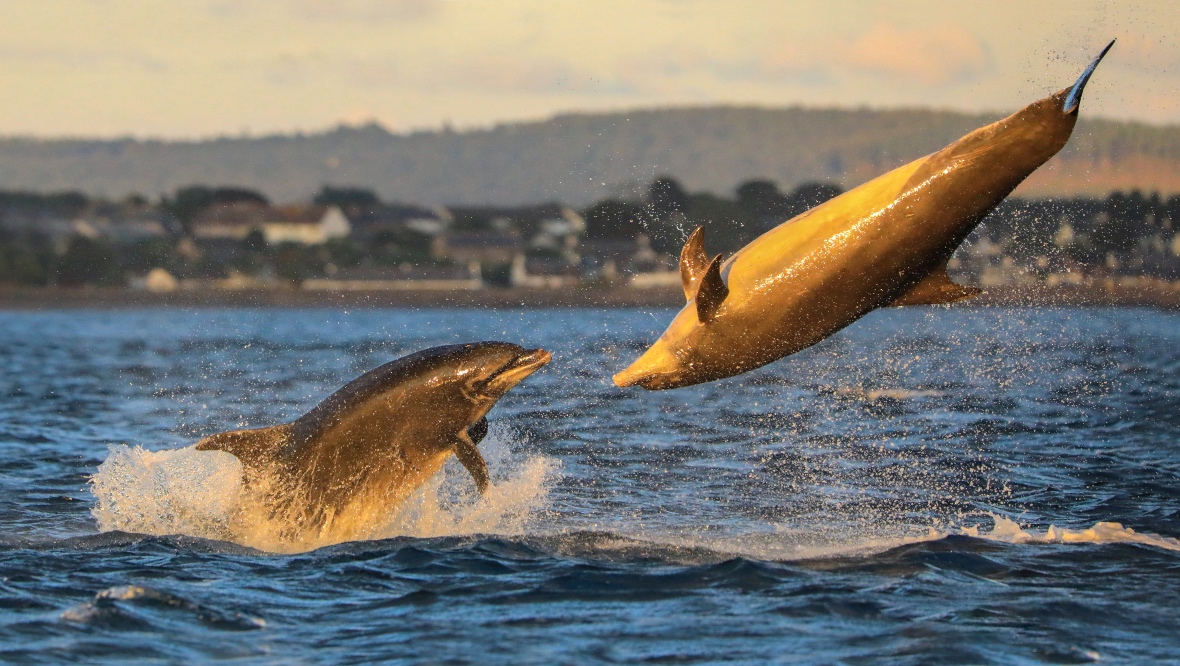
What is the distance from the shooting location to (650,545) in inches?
534

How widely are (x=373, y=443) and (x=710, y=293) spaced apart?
12.8ft

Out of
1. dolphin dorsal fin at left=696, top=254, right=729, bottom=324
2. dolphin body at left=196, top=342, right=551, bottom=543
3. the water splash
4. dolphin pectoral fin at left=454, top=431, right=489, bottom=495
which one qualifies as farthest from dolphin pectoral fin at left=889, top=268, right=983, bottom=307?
the water splash

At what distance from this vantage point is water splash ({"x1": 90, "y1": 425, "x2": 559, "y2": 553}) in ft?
46.4

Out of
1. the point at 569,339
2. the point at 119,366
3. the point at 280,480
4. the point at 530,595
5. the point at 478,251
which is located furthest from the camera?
the point at 478,251

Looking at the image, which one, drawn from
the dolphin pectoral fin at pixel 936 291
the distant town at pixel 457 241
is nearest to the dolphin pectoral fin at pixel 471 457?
the dolphin pectoral fin at pixel 936 291

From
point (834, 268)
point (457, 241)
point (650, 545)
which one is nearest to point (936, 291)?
point (834, 268)

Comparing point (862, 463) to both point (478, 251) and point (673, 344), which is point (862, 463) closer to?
point (673, 344)

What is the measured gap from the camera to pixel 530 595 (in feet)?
39.1

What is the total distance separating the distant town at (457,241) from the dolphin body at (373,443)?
3515 inches

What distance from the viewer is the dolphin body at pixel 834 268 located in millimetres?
11180

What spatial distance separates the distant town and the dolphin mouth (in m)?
89.2

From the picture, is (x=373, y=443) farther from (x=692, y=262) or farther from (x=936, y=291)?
(x=936, y=291)

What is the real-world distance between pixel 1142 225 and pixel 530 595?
11686 cm

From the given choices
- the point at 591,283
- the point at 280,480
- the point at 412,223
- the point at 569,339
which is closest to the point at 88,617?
the point at 280,480
